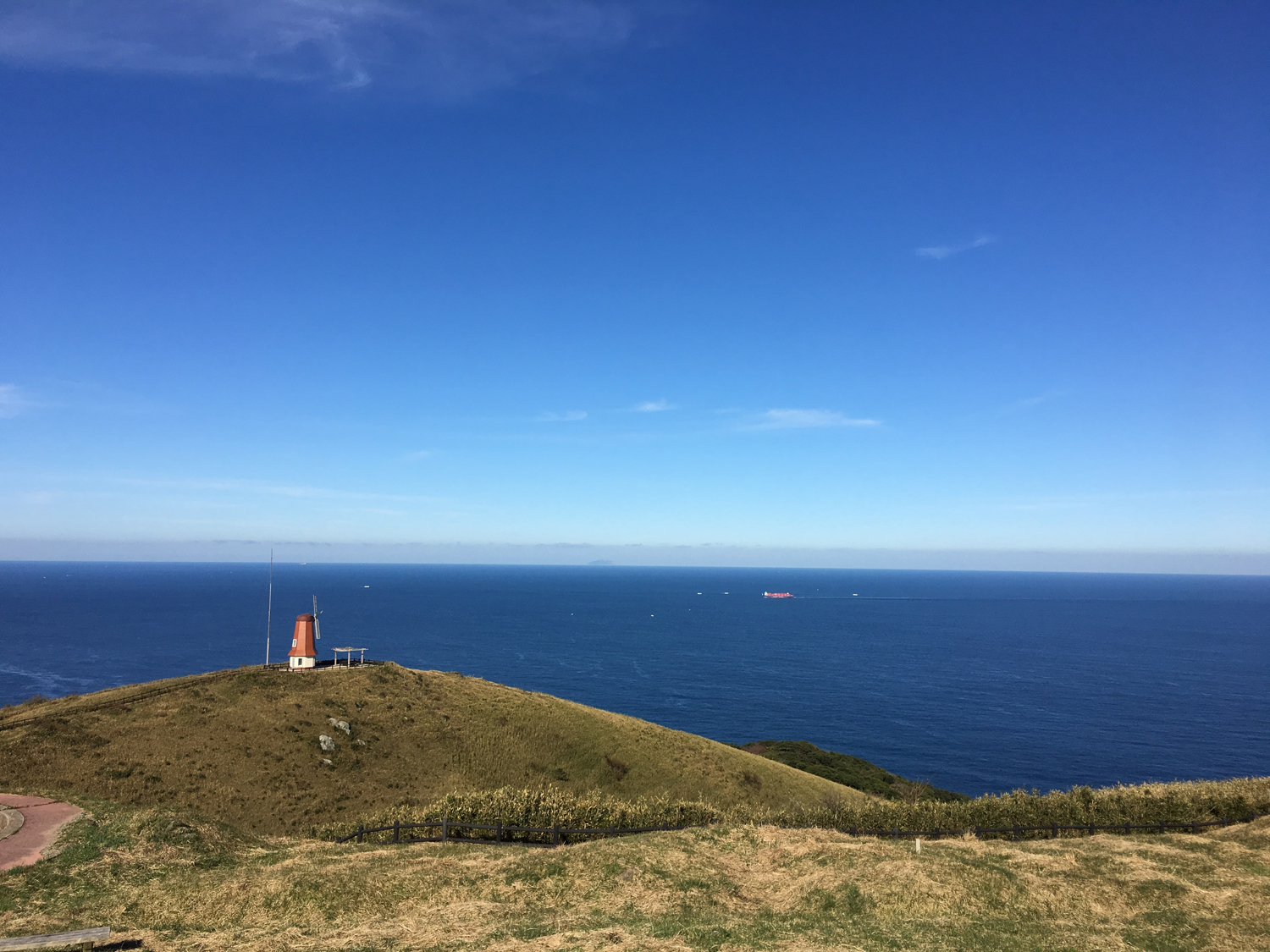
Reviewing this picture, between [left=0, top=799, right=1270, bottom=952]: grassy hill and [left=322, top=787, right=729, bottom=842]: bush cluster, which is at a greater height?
[left=0, top=799, right=1270, bottom=952]: grassy hill

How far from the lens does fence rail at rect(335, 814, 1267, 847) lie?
1035 inches

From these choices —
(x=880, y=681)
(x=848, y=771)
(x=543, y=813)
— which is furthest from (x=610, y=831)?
(x=880, y=681)

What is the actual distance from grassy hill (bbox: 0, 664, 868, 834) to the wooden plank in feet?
65.6

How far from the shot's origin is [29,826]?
24562 mm

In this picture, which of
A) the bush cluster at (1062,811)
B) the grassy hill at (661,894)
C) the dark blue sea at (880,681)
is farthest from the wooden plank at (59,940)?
the dark blue sea at (880,681)

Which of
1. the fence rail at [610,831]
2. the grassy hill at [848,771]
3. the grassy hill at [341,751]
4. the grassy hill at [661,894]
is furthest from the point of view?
the grassy hill at [848,771]

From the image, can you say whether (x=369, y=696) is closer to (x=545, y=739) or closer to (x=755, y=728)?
(x=545, y=739)

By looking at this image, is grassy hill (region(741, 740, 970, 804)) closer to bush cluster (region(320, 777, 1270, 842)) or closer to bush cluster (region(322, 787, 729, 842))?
bush cluster (region(320, 777, 1270, 842))

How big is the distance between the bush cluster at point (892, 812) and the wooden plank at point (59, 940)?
41.1 ft

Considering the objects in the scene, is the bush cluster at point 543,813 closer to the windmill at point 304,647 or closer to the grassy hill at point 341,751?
the grassy hill at point 341,751

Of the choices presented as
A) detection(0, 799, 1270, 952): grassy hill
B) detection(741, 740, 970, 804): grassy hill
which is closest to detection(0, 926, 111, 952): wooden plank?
detection(0, 799, 1270, 952): grassy hill

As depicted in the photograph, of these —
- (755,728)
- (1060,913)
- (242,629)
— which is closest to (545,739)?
(1060,913)

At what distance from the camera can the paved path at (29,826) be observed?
21641 millimetres

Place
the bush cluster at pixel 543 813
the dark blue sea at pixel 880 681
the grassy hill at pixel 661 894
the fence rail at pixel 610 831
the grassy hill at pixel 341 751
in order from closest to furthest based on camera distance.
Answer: the grassy hill at pixel 661 894 < the fence rail at pixel 610 831 < the bush cluster at pixel 543 813 < the grassy hill at pixel 341 751 < the dark blue sea at pixel 880 681
